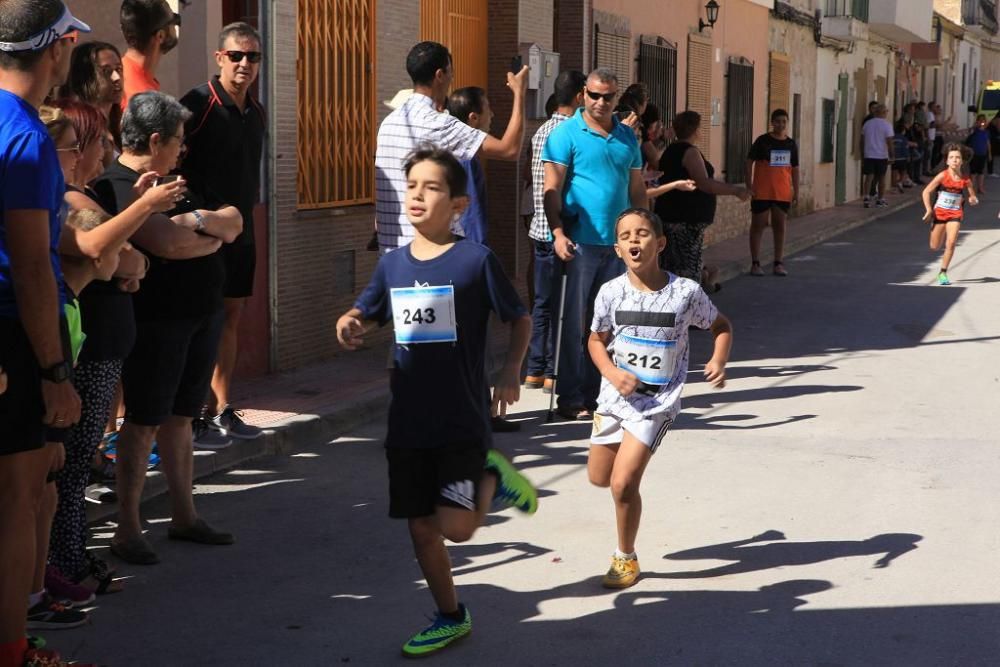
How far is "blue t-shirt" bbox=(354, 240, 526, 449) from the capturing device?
457 cm

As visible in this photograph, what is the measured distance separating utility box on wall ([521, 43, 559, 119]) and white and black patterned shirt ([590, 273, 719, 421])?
316 inches

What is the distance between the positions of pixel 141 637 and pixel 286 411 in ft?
11.3

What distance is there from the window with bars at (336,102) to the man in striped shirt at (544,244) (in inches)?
61.2

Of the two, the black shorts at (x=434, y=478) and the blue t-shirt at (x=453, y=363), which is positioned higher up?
the blue t-shirt at (x=453, y=363)

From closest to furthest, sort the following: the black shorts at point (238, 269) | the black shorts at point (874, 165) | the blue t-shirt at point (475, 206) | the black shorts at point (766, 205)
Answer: the black shorts at point (238, 269) → the blue t-shirt at point (475, 206) → the black shorts at point (766, 205) → the black shorts at point (874, 165)

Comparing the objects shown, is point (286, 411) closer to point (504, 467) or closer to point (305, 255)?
point (305, 255)

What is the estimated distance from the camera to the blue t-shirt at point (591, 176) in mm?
8383

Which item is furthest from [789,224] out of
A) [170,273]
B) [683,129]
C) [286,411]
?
[170,273]

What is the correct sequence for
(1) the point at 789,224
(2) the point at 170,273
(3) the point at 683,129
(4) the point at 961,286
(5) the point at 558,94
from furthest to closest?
(1) the point at 789,224
(4) the point at 961,286
(3) the point at 683,129
(5) the point at 558,94
(2) the point at 170,273

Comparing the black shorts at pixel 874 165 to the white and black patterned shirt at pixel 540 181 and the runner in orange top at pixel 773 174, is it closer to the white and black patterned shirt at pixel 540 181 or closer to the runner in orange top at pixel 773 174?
the runner in orange top at pixel 773 174

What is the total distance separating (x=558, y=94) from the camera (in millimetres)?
9195

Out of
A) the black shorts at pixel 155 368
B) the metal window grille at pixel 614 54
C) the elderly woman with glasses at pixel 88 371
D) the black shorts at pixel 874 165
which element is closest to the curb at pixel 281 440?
the black shorts at pixel 155 368

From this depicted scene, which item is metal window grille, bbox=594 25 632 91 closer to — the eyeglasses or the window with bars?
the window with bars

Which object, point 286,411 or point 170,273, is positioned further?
point 286,411
